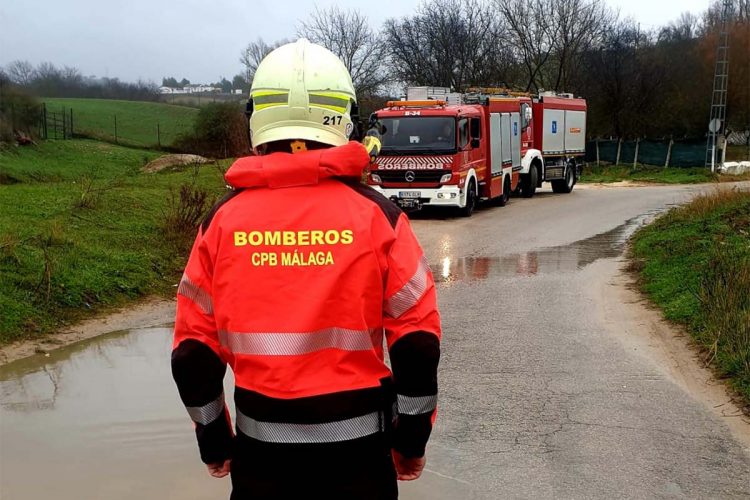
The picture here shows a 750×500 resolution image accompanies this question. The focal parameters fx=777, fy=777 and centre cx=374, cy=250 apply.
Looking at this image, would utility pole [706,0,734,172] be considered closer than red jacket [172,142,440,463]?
No

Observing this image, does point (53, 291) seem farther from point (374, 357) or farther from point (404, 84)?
point (404, 84)

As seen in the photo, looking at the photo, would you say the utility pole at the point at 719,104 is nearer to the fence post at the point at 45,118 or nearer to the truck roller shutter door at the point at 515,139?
the truck roller shutter door at the point at 515,139

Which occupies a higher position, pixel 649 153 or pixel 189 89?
pixel 189 89

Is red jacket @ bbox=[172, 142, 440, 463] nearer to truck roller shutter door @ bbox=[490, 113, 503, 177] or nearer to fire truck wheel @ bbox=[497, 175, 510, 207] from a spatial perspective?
truck roller shutter door @ bbox=[490, 113, 503, 177]

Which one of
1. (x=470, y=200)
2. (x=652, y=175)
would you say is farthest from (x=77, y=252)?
(x=652, y=175)

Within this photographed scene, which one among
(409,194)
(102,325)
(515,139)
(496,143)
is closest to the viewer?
(102,325)

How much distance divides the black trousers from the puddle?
885 cm

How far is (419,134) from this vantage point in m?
19.1

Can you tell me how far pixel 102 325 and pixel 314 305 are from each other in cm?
661

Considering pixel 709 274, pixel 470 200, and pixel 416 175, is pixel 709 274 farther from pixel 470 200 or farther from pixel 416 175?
pixel 470 200

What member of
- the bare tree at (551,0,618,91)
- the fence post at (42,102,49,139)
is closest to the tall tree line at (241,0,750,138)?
the bare tree at (551,0,618,91)

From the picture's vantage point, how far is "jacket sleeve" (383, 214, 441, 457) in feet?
7.27

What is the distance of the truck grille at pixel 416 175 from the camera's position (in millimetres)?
18750

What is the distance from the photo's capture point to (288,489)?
221 cm
